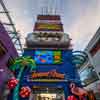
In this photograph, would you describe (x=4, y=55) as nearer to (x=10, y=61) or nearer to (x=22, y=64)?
(x=10, y=61)

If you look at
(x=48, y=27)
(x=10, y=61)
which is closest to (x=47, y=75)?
(x=10, y=61)

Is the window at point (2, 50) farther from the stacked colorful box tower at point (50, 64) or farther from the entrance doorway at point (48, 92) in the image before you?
the entrance doorway at point (48, 92)

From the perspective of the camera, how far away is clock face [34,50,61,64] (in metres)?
25.3

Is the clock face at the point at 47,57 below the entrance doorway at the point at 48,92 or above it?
above

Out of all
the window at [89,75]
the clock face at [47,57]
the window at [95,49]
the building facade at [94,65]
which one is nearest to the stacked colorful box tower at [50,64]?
the clock face at [47,57]

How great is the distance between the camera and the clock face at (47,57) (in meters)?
25.3

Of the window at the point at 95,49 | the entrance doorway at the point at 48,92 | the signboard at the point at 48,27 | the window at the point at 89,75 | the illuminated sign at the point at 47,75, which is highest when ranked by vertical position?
the signboard at the point at 48,27

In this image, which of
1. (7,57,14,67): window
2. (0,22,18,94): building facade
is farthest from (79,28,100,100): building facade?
(0,22,18,94): building facade

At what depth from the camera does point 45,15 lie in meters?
35.3

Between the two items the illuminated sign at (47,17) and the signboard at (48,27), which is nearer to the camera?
the signboard at (48,27)

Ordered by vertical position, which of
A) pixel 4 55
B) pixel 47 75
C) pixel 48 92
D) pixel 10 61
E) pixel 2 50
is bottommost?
pixel 48 92

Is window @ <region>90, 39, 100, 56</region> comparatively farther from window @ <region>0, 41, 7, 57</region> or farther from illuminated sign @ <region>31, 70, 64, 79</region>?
window @ <region>0, 41, 7, 57</region>

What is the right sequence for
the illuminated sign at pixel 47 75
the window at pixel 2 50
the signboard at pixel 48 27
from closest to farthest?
the window at pixel 2 50 < the illuminated sign at pixel 47 75 < the signboard at pixel 48 27

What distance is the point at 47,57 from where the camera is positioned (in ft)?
84.6
